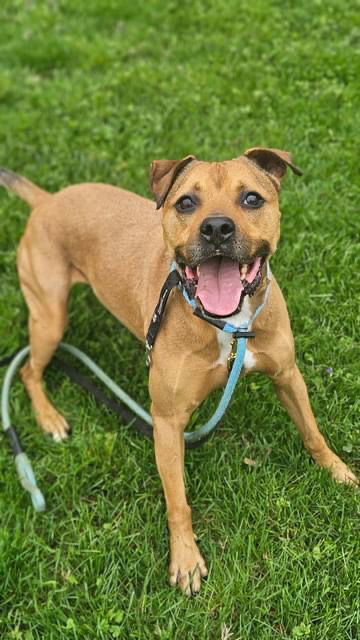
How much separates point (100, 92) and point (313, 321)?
3.26 m

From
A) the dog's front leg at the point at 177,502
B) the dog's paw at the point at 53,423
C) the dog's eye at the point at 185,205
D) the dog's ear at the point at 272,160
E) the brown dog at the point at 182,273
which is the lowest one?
the dog's paw at the point at 53,423

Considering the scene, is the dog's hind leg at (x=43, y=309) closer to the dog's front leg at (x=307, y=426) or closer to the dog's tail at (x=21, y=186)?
the dog's tail at (x=21, y=186)

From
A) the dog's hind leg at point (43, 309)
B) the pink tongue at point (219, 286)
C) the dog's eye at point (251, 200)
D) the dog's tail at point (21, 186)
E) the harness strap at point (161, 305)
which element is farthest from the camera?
the dog's tail at point (21, 186)

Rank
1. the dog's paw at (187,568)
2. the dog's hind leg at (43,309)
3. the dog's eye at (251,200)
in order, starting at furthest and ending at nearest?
the dog's hind leg at (43,309), the dog's paw at (187,568), the dog's eye at (251,200)

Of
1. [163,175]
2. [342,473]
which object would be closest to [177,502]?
[342,473]

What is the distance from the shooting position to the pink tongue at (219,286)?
3111 millimetres

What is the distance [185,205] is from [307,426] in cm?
131

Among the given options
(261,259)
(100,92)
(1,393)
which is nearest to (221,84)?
(100,92)

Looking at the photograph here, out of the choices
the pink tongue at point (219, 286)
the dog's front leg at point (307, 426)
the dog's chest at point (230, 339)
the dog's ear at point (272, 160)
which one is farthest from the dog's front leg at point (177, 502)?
the dog's ear at point (272, 160)

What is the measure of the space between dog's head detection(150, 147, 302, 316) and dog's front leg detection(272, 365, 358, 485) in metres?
0.79

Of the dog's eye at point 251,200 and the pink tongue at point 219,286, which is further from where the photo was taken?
the dog's eye at point 251,200

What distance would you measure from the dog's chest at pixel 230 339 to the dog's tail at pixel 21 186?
1.92 m

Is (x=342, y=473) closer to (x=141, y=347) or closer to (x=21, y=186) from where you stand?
(x=141, y=347)

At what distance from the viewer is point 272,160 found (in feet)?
11.5
